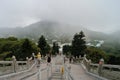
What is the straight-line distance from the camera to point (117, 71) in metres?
15.5

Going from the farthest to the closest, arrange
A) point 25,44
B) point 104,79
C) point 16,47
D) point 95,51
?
point 95,51
point 16,47
point 25,44
point 104,79

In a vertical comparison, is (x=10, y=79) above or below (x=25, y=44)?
below

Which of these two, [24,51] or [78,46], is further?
[78,46]

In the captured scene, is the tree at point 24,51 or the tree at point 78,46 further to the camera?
the tree at point 78,46

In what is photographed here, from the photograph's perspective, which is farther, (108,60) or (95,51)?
(95,51)

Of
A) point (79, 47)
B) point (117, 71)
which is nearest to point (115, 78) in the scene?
point (117, 71)

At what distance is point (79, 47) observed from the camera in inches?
4306

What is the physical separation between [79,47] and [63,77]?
265 ft

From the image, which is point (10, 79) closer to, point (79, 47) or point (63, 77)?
point (63, 77)

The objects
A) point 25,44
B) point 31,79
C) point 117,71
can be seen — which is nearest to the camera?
point 117,71

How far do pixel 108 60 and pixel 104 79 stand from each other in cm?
7932

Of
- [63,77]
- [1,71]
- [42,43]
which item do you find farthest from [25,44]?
[1,71]

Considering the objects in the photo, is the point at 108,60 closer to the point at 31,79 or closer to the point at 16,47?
the point at 16,47

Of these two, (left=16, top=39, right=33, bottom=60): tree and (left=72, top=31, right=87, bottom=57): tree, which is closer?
(left=16, top=39, right=33, bottom=60): tree
